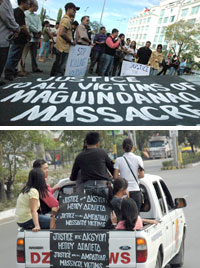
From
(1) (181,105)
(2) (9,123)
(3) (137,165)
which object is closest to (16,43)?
(2) (9,123)

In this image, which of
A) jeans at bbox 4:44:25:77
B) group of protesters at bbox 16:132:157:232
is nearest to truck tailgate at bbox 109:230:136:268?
group of protesters at bbox 16:132:157:232

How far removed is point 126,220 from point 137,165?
1468mm

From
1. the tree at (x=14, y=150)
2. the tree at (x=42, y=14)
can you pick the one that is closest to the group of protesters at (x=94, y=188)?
the tree at (x=14, y=150)

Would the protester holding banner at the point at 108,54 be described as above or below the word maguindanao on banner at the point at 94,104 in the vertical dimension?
above

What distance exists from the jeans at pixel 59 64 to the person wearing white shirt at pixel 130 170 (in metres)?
8.03

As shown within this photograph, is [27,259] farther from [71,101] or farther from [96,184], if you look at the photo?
A: [71,101]

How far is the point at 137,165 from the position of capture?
721cm

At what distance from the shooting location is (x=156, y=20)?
47438mm

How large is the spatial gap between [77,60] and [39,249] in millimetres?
11077

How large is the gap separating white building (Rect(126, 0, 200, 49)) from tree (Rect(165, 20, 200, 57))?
1.33 metres

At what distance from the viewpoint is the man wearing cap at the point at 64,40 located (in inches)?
572

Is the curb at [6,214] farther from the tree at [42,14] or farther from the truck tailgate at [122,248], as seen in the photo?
the tree at [42,14]

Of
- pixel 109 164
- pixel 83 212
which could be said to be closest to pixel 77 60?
pixel 109 164

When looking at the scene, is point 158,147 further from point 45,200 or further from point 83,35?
point 45,200
